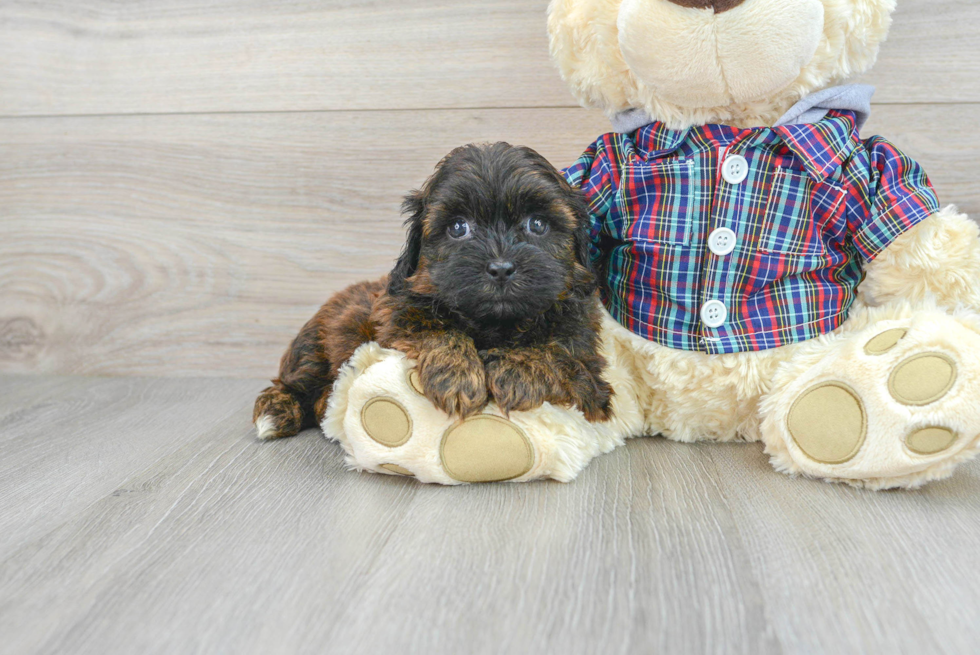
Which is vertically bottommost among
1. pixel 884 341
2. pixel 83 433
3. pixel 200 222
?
pixel 83 433

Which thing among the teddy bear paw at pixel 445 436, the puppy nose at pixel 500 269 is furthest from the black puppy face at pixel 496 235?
the teddy bear paw at pixel 445 436

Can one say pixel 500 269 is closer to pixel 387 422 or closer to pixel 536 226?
pixel 536 226

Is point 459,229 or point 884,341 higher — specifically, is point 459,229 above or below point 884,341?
above

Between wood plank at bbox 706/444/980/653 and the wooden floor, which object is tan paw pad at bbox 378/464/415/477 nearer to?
the wooden floor

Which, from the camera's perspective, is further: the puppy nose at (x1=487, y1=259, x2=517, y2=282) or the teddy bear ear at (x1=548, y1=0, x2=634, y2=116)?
the teddy bear ear at (x1=548, y1=0, x2=634, y2=116)

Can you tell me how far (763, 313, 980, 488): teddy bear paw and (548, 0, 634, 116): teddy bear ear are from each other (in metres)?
0.60

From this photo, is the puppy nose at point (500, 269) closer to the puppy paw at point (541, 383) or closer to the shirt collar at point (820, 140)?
the puppy paw at point (541, 383)

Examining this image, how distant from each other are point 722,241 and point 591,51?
0.41 m

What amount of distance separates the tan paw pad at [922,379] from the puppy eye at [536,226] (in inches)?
22.7

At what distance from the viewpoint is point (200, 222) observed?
1.96 metres

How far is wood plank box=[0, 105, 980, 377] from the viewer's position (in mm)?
1870

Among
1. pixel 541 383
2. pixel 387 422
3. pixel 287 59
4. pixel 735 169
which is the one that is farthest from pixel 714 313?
pixel 287 59

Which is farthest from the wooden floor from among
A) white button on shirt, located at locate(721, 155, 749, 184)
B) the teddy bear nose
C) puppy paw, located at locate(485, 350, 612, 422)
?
the teddy bear nose

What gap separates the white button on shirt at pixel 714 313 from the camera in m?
1.26
